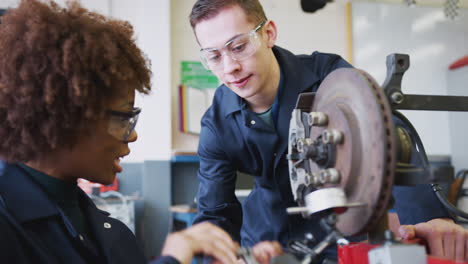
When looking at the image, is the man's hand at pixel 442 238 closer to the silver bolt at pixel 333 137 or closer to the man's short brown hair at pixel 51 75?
the silver bolt at pixel 333 137

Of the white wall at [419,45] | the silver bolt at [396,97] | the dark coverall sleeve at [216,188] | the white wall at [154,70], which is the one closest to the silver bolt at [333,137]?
the silver bolt at [396,97]

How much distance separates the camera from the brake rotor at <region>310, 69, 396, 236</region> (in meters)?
0.77

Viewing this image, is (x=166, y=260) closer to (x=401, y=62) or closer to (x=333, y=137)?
(x=333, y=137)

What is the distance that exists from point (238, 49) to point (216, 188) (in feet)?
1.77

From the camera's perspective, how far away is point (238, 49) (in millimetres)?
1497

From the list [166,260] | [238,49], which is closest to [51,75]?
[166,260]

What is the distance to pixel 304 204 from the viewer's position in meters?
1.04

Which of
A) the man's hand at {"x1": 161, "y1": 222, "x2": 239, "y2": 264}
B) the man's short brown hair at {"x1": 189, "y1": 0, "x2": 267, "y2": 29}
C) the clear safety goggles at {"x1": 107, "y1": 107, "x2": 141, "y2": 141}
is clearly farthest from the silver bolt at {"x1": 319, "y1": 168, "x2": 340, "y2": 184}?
the man's short brown hair at {"x1": 189, "y1": 0, "x2": 267, "y2": 29}

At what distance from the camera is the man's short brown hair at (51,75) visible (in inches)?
36.8

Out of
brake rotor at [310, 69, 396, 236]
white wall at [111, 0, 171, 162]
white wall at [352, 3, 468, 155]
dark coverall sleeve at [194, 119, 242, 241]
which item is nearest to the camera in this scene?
brake rotor at [310, 69, 396, 236]

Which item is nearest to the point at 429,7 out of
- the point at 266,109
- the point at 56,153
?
the point at 266,109

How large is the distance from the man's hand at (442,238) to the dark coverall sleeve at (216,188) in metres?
0.68

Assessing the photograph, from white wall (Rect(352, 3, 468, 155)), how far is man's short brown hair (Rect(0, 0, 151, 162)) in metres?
4.13

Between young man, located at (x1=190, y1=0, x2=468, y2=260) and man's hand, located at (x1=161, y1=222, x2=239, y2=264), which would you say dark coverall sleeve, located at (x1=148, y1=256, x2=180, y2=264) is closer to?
man's hand, located at (x1=161, y1=222, x2=239, y2=264)
